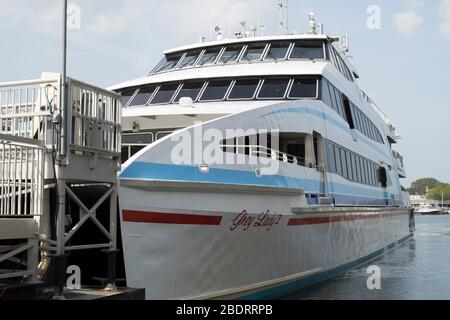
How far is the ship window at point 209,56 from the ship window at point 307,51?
1.78m

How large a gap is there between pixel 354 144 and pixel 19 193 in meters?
10.1

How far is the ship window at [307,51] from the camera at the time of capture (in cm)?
1244

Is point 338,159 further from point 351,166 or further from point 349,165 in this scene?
point 351,166

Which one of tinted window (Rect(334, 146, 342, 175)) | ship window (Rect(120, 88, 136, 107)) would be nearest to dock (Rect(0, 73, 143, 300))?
ship window (Rect(120, 88, 136, 107))

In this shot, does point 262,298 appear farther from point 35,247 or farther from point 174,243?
point 35,247

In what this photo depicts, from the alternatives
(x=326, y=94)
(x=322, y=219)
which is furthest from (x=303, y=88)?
(x=322, y=219)

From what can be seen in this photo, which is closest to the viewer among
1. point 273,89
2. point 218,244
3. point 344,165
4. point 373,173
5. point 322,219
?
point 218,244

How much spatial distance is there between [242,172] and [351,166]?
20.3 ft

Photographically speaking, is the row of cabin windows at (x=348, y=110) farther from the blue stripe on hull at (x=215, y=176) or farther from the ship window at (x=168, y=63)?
the ship window at (x=168, y=63)

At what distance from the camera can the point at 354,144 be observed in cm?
1370

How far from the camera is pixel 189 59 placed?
13.2 meters

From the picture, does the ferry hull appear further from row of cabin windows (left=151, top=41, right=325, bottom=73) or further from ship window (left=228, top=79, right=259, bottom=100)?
row of cabin windows (left=151, top=41, right=325, bottom=73)

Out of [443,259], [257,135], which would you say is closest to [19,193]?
[257,135]

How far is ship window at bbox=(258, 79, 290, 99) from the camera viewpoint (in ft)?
33.7
